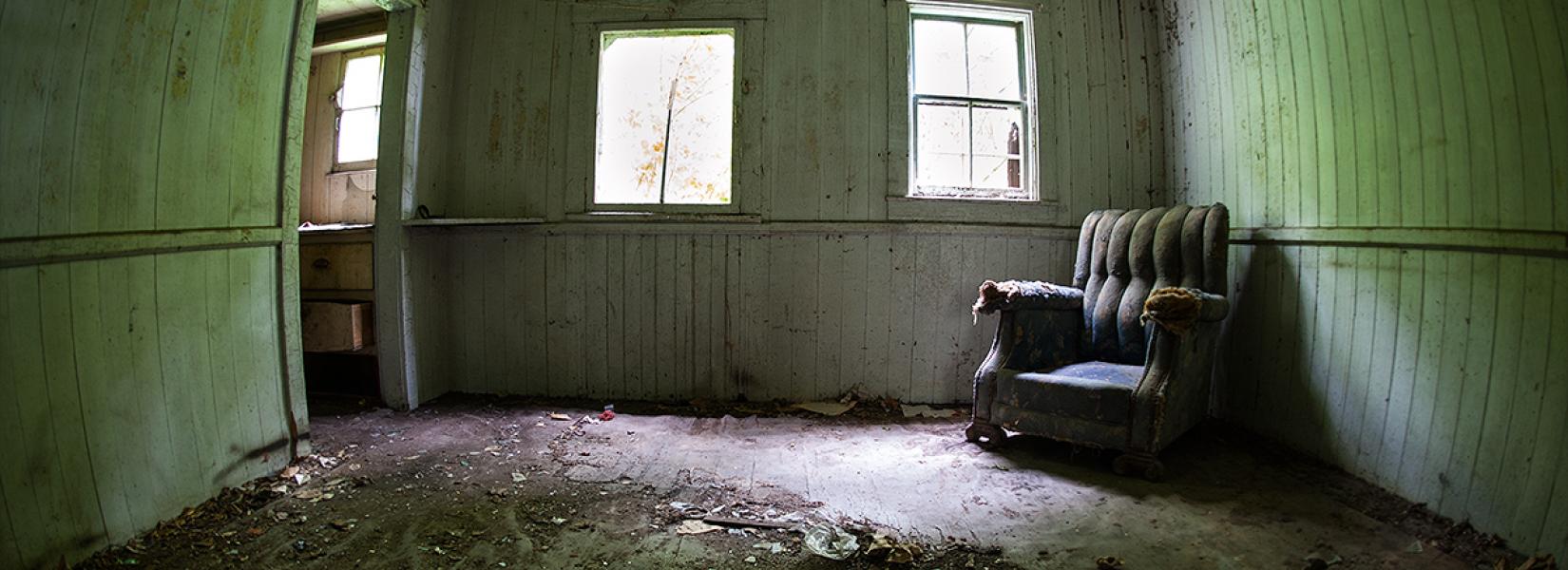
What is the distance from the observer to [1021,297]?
8.45ft

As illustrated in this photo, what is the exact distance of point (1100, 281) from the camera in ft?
9.34

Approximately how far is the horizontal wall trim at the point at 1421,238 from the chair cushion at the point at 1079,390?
0.84 m

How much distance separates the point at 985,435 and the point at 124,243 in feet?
10.0

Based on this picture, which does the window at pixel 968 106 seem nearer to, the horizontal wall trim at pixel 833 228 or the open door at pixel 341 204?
the horizontal wall trim at pixel 833 228

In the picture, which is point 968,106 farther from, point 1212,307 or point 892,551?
point 892,551

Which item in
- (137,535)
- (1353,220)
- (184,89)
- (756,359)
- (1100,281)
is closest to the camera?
(137,535)

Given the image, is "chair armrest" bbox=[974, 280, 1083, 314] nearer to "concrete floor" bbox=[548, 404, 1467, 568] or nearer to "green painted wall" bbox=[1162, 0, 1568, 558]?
"concrete floor" bbox=[548, 404, 1467, 568]

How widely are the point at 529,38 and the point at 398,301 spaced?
1597 millimetres

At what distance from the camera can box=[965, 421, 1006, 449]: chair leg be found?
2.57m

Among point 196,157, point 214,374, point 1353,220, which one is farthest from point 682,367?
point 1353,220

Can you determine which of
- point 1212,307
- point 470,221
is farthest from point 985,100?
point 470,221

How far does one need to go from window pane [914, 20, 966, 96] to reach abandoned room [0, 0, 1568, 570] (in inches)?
1.1

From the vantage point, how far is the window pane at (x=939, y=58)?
3305 millimetres

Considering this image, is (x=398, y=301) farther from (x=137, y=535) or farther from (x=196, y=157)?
(x=137, y=535)
